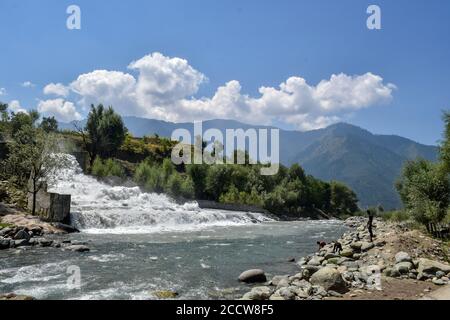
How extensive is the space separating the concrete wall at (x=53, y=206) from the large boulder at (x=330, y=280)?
31353 millimetres

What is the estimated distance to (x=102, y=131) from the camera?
86938 mm

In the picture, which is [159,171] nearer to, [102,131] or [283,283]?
[102,131]

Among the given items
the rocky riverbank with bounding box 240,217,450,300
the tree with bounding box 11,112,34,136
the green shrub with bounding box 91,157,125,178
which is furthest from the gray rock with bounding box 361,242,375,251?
the tree with bounding box 11,112,34,136

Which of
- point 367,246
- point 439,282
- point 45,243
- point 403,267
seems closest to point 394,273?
point 403,267

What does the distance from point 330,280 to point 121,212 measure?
3526 centimetres

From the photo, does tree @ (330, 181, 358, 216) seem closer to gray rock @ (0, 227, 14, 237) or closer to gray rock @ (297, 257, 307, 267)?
gray rock @ (297, 257, 307, 267)

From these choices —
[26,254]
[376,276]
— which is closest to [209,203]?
[26,254]

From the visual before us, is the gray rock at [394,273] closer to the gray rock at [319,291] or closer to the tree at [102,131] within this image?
the gray rock at [319,291]

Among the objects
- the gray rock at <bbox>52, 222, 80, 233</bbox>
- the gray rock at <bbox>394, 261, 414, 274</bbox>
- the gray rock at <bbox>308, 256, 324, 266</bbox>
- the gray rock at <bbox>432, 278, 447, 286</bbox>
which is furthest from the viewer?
the gray rock at <bbox>52, 222, 80, 233</bbox>

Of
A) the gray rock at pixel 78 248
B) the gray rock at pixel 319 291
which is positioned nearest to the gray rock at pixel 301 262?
the gray rock at pixel 319 291

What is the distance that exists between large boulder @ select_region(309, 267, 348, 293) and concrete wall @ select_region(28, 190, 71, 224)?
103 ft

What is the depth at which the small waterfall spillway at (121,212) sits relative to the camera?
144 ft

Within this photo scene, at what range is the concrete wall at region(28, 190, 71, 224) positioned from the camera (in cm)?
4044
